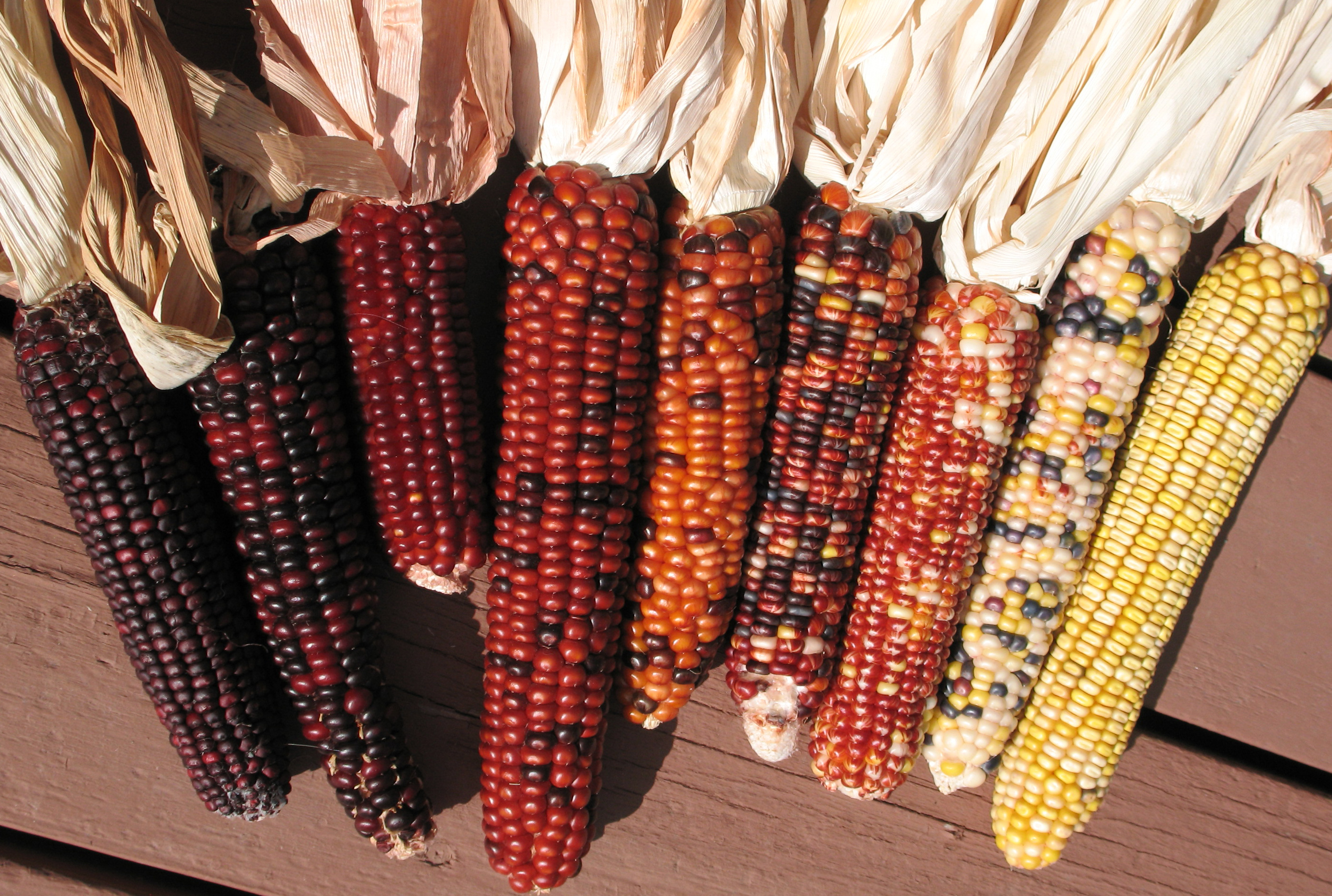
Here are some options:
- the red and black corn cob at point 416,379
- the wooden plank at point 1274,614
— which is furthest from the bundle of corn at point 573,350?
the wooden plank at point 1274,614

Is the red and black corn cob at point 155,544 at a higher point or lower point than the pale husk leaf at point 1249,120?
lower

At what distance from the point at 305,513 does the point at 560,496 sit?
0.49 m

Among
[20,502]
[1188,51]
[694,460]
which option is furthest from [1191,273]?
[20,502]

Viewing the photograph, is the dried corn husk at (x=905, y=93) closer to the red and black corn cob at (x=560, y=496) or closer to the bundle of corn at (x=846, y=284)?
the bundle of corn at (x=846, y=284)

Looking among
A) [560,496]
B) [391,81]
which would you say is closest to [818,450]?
[560,496]

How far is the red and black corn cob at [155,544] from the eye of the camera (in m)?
1.31

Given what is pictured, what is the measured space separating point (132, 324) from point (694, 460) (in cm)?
103

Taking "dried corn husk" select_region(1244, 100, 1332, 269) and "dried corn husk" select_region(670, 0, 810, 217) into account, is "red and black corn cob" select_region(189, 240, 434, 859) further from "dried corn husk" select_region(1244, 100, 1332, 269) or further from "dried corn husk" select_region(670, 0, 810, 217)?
"dried corn husk" select_region(1244, 100, 1332, 269)

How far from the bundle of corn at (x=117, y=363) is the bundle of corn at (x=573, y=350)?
0.55m

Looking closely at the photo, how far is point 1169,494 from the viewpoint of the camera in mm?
1789

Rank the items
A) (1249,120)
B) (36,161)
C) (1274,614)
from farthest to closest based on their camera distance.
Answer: (1274,614) < (1249,120) < (36,161)

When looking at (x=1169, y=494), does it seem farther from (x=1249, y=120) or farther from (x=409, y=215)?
(x=409, y=215)

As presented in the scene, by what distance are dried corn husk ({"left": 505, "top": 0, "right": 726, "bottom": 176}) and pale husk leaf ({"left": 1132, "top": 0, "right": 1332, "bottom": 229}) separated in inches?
41.7

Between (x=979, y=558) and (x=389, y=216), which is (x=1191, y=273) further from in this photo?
(x=389, y=216)
